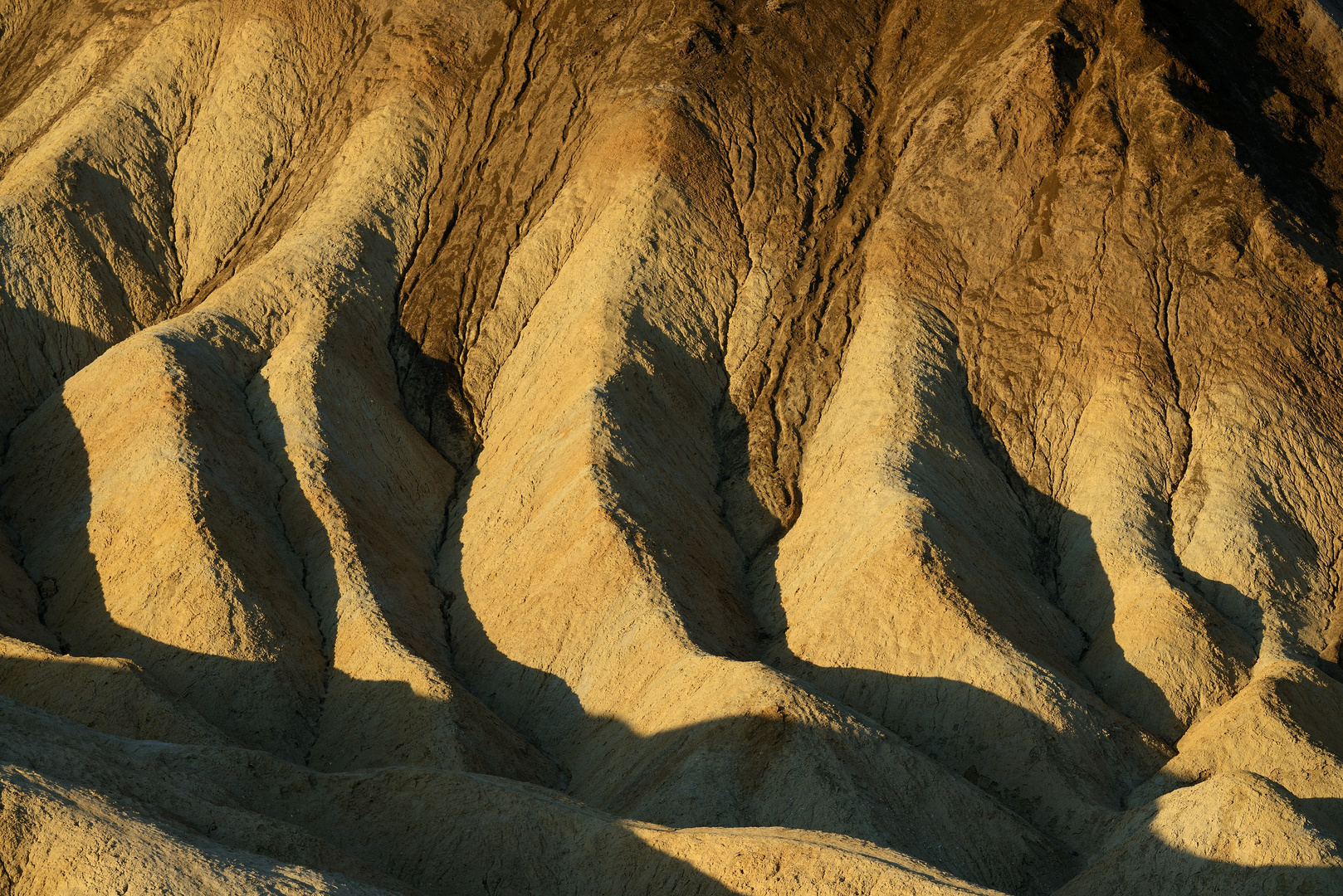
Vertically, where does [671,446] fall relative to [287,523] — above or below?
above

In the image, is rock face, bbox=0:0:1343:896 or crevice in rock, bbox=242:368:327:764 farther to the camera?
crevice in rock, bbox=242:368:327:764

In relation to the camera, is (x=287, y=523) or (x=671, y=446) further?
(x=671, y=446)

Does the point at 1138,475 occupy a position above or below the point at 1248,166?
below

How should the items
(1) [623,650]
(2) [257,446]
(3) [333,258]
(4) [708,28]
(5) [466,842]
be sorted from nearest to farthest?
(5) [466,842]
(1) [623,650]
(2) [257,446]
(3) [333,258]
(4) [708,28]

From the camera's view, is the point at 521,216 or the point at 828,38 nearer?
the point at 521,216

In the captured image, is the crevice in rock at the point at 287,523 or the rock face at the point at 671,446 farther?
the crevice in rock at the point at 287,523

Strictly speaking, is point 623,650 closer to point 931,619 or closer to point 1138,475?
point 931,619

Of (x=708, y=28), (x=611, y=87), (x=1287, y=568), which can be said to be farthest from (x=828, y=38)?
(x=1287, y=568)

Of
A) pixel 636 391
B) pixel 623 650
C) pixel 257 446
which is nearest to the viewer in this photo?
pixel 623 650
